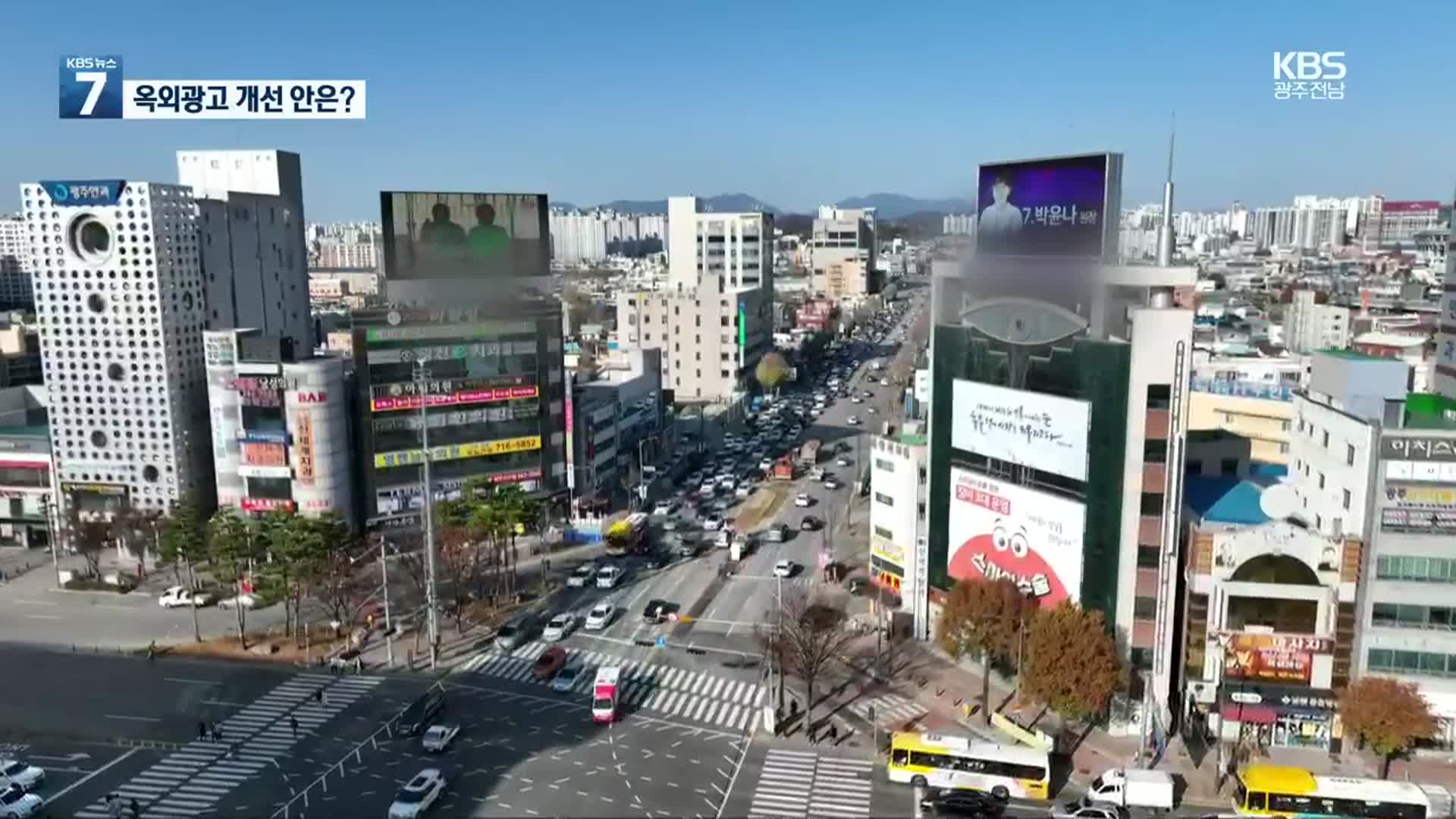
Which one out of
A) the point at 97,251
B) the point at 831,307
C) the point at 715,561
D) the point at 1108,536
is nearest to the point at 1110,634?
the point at 1108,536

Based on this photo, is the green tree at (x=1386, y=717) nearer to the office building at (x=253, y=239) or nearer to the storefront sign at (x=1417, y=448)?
the storefront sign at (x=1417, y=448)

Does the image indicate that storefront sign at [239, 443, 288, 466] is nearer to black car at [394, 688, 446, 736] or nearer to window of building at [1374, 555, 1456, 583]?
black car at [394, 688, 446, 736]

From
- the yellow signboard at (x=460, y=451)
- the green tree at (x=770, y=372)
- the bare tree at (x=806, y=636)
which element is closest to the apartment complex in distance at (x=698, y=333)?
the green tree at (x=770, y=372)

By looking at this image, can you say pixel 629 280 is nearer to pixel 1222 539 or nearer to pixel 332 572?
pixel 332 572

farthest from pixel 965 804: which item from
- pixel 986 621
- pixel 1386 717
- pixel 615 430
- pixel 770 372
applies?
pixel 770 372

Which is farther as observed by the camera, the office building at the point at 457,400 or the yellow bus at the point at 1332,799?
the office building at the point at 457,400

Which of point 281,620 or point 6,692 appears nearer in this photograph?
point 6,692

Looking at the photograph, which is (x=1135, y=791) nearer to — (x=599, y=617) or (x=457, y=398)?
(x=599, y=617)
